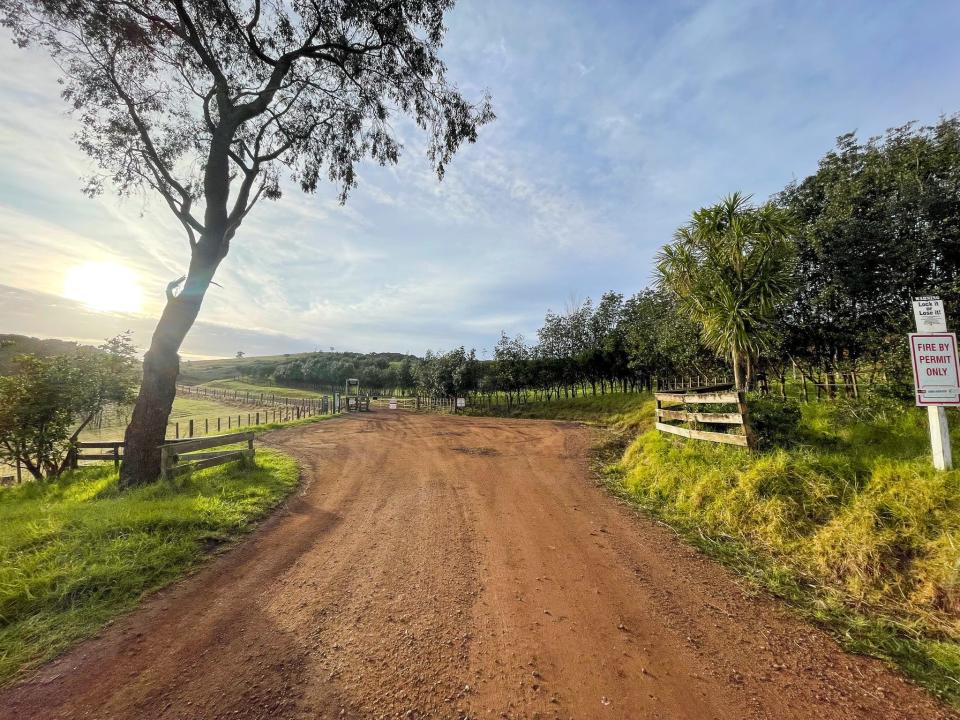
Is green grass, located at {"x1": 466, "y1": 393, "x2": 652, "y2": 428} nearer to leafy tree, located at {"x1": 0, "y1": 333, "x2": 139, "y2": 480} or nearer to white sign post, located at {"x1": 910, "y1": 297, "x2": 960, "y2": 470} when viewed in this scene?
white sign post, located at {"x1": 910, "y1": 297, "x2": 960, "y2": 470}

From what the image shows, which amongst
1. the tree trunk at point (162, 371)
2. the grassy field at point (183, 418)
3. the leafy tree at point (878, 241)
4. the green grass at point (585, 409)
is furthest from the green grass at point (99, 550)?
the grassy field at point (183, 418)

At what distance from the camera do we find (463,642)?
9.70ft

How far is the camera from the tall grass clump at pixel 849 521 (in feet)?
10.1

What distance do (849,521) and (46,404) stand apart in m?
16.4

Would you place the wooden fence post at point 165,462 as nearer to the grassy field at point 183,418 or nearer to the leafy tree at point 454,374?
the grassy field at point 183,418

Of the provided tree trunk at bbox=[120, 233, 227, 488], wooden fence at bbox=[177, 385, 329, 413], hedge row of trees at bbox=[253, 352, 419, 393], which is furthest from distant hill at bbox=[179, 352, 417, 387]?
tree trunk at bbox=[120, 233, 227, 488]

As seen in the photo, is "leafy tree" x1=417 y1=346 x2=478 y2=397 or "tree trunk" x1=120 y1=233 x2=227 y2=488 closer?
"tree trunk" x1=120 y1=233 x2=227 y2=488

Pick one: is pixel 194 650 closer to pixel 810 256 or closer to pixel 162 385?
pixel 162 385

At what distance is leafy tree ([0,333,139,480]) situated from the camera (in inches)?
356

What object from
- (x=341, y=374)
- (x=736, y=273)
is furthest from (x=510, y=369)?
(x=341, y=374)

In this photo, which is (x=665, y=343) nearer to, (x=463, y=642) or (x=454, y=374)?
(x=463, y=642)

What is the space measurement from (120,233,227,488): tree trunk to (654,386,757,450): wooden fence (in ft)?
35.2

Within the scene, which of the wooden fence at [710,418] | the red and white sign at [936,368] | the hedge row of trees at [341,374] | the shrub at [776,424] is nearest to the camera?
the red and white sign at [936,368]

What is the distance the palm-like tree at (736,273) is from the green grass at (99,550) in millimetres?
10831
